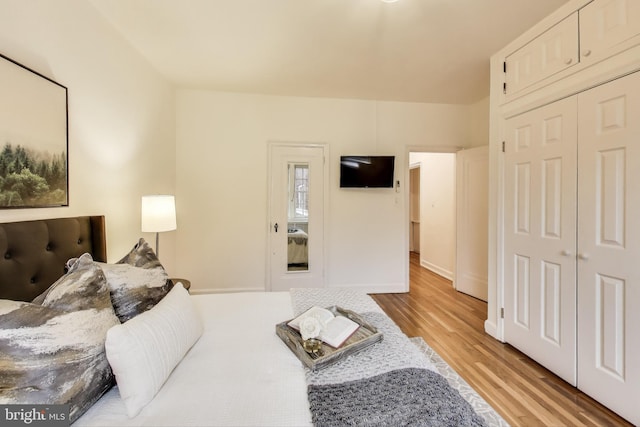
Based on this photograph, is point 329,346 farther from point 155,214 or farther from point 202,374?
point 155,214

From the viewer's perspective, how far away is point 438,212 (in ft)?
15.8

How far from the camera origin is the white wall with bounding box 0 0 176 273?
4.66 ft

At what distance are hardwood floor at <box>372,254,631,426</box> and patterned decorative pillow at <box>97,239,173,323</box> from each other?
6.89 feet

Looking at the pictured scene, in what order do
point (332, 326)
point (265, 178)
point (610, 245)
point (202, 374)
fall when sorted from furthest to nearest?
point (265, 178) → point (610, 245) → point (332, 326) → point (202, 374)

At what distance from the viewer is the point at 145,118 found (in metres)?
2.63

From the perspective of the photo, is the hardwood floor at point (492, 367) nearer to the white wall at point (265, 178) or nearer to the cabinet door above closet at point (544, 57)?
the white wall at point (265, 178)

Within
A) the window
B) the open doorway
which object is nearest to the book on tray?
the window

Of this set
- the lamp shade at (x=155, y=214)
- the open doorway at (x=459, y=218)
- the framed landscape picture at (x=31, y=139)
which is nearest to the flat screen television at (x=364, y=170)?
the open doorway at (x=459, y=218)

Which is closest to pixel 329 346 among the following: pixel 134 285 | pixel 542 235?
pixel 134 285

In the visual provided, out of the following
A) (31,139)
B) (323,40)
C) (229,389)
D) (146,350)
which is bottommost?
(229,389)

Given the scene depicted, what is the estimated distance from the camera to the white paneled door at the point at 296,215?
11.9 ft

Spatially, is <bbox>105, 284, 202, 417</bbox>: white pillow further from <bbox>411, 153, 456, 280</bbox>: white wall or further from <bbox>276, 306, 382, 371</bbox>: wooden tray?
<bbox>411, 153, 456, 280</bbox>: white wall

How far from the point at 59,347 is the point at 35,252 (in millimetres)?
809

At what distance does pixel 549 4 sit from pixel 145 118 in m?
3.45
